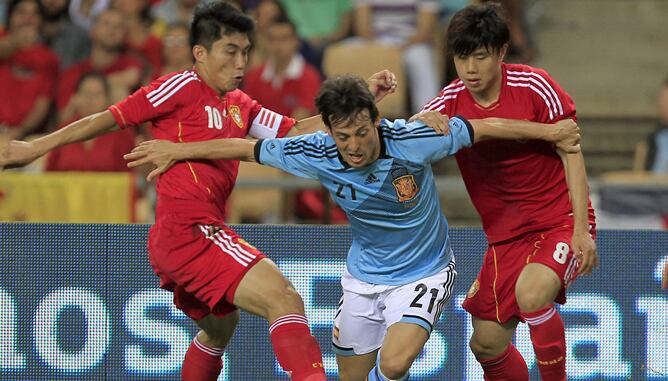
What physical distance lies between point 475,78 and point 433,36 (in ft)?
19.5

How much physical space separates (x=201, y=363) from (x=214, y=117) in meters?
1.38

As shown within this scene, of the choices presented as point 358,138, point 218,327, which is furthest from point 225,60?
point 218,327

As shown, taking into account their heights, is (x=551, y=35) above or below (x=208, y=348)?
above

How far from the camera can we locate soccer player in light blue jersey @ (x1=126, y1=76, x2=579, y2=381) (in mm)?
5797

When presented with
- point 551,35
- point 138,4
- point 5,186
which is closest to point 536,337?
point 5,186

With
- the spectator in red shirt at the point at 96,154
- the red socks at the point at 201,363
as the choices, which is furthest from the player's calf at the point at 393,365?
the spectator in red shirt at the point at 96,154

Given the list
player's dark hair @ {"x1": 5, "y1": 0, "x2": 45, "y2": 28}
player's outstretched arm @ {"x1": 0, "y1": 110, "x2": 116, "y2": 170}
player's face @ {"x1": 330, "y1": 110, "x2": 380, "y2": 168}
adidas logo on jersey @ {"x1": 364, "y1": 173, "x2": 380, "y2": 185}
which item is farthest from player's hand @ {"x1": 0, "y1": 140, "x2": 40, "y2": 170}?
player's dark hair @ {"x1": 5, "y1": 0, "x2": 45, "y2": 28}

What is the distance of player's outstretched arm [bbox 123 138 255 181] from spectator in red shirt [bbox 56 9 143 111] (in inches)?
202

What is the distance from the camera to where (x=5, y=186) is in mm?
9352

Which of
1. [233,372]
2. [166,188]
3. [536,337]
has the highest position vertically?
[166,188]

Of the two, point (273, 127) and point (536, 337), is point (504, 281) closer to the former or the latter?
point (536, 337)

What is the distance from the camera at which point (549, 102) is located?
6.08 meters

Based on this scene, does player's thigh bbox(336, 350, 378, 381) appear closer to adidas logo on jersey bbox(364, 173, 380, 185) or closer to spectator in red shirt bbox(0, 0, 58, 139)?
adidas logo on jersey bbox(364, 173, 380, 185)

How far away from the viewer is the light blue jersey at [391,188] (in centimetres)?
589
